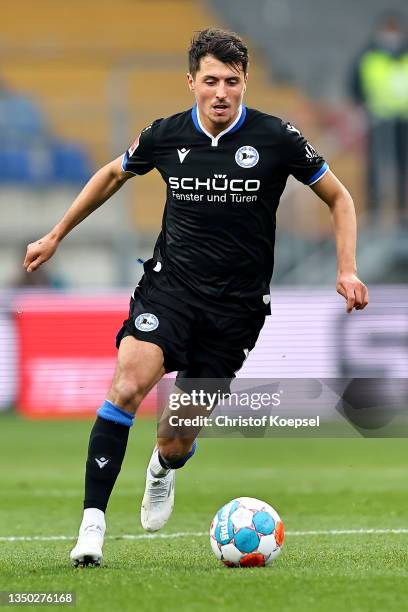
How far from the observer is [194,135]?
6.03m

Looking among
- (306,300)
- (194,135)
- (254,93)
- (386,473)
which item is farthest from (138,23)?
(194,135)

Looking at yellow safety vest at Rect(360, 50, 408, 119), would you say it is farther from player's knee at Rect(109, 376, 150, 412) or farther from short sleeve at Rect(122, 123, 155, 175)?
player's knee at Rect(109, 376, 150, 412)

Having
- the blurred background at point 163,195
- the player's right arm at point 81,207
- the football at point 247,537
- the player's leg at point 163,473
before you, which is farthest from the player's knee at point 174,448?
the blurred background at point 163,195

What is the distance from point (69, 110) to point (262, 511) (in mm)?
12742

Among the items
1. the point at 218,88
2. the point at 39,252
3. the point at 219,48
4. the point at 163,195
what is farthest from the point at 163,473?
the point at 163,195

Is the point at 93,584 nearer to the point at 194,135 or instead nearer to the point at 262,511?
the point at 262,511

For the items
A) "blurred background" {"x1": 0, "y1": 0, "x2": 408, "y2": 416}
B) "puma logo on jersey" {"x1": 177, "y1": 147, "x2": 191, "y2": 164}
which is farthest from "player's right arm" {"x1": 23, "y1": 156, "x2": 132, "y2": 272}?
"blurred background" {"x1": 0, "y1": 0, "x2": 408, "y2": 416}

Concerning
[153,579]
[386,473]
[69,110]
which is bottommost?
[386,473]

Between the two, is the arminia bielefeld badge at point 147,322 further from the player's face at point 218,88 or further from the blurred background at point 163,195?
the blurred background at point 163,195

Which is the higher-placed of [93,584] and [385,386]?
[93,584]

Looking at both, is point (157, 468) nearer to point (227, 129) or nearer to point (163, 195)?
point (227, 129)

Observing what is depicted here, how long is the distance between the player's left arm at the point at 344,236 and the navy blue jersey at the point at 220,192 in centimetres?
8

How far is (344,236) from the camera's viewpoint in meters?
5.95

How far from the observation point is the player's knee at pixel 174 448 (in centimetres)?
653
